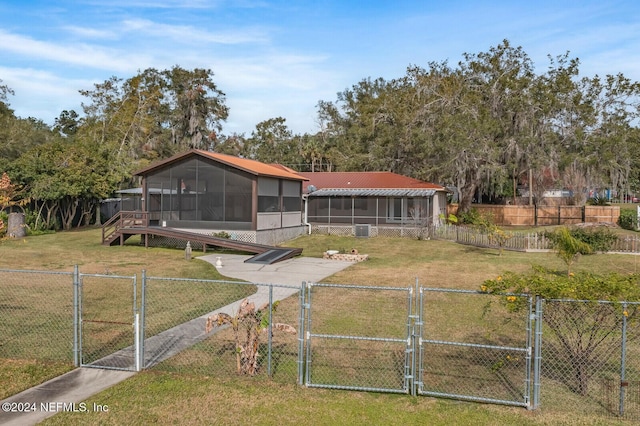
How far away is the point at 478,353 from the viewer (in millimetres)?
9367

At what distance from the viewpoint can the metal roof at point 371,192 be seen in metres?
31.8

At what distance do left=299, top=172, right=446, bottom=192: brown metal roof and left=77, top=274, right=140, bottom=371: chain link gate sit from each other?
21.9m

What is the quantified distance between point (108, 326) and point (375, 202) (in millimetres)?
25296

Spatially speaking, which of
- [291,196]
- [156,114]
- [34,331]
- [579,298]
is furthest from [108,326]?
[156,114]

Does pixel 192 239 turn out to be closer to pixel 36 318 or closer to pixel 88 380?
pixel 36 318

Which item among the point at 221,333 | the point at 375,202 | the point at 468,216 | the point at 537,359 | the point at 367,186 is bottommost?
the point at 221,333

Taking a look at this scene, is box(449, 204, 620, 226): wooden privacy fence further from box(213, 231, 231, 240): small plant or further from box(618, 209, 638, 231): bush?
box(213, 231, 231, 240): small plant

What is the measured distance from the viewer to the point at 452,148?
35031mm

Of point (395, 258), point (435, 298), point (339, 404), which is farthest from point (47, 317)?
point (395, 258)

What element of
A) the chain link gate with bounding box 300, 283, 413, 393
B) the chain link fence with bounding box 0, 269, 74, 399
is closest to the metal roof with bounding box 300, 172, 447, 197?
the chain link gate with bounding box 300, 283, 413, 393

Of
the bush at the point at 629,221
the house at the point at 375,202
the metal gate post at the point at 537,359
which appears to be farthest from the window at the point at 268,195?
the bush at the point at 629,221

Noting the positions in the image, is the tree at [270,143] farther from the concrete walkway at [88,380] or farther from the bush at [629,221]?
the concrete walkway at [88,380]

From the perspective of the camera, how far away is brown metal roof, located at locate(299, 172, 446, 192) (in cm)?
3397

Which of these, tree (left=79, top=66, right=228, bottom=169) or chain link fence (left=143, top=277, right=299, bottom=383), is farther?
tree (left=79, top=66, right=228, bottom=169)
